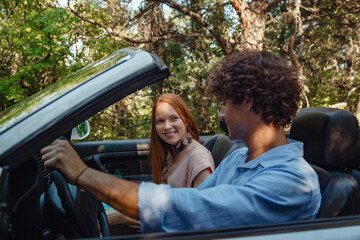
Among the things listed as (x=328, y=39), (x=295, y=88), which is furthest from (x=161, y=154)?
(x=328, y=39)

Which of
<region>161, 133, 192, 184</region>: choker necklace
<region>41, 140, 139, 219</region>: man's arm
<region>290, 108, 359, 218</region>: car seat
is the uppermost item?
<region>41, 140, 139, 219</region>: man's arm

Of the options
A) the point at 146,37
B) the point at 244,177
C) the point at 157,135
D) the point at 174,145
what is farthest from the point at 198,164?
the point at 146,37

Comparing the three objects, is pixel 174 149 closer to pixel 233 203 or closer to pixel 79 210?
pixel 79 210

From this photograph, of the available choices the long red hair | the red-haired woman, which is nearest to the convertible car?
the red-haired woman

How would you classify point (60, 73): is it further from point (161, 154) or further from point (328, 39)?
point (328, 39)

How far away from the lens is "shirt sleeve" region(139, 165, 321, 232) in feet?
3.63

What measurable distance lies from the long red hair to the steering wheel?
35.3 inches

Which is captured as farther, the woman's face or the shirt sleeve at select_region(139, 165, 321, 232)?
the woman's face

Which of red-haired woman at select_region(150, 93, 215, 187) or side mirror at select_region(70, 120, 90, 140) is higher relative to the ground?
side mirror at select_region(70, 120, 90, 140)

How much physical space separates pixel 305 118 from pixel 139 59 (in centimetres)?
118

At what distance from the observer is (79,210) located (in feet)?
4.44

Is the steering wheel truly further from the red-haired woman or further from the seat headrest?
the seat headrest

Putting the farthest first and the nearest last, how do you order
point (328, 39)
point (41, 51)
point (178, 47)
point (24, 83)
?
point (328, 39) < point (178, 47) < point (24, 83) < point (41, 51)

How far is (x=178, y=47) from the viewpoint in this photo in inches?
381
